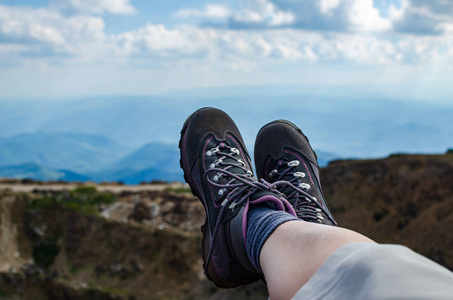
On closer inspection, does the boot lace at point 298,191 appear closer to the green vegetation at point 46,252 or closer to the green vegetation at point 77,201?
the green vegetation at point 77,201

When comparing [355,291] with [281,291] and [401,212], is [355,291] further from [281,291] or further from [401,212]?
[401,212]

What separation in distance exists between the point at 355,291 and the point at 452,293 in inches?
10.4

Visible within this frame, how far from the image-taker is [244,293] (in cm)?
1081

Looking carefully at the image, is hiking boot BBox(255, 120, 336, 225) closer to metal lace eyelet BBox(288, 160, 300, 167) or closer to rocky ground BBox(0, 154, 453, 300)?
metal lace eyelet BBox(288, 160, 300, 167)

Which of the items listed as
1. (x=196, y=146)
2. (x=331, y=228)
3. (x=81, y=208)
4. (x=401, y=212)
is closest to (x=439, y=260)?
(x=401, y=212)


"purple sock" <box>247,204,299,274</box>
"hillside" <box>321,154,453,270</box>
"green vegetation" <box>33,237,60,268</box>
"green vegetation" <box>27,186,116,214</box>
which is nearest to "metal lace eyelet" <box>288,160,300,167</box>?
"purple sock" <box>247,204,299,274</box>

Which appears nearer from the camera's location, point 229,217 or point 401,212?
point 229,217

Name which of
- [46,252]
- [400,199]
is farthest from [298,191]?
[46,252]

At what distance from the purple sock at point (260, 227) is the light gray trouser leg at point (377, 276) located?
0.65 metres

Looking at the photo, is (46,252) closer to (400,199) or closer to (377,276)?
(400,199)

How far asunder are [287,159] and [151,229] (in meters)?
10.6

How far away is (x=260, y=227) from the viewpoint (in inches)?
87.9

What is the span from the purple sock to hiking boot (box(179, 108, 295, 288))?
102mm

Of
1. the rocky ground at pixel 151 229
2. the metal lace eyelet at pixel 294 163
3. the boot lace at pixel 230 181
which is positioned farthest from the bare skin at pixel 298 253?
the rocky ground at pixel 151 229
